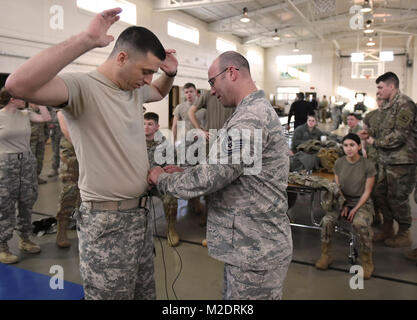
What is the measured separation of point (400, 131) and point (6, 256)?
4302 millimetres

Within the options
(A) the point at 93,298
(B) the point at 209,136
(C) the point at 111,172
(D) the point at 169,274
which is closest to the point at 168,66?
(C) the point at 111,172

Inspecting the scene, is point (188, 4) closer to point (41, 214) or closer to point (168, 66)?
point (41, 214)

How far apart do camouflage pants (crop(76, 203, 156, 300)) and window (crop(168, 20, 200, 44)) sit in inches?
536

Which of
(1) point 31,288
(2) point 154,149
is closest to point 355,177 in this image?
(2) point 154,149

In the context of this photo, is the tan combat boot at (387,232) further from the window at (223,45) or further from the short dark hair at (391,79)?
the window at (223,45)

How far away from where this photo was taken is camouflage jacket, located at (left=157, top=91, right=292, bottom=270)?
1457 millimetres

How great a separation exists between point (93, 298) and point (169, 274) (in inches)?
70.1

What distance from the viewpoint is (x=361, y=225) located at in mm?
3248

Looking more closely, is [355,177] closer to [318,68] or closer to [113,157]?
[113,157]

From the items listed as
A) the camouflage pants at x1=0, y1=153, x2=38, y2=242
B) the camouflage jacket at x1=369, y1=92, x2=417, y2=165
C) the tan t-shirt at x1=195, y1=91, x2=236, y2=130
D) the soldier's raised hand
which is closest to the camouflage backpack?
the camouflage jacket at x1=369, y1=92, x2=417, y2=165

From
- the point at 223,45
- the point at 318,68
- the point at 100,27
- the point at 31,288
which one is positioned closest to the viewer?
the point at 100,27

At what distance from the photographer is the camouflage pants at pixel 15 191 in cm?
342

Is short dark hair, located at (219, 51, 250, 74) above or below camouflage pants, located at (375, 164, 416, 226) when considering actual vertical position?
above

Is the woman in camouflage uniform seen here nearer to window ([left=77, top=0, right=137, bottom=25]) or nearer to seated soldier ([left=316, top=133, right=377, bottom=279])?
seated soldier ([left=316, top=133, right=377, bottom=279])
